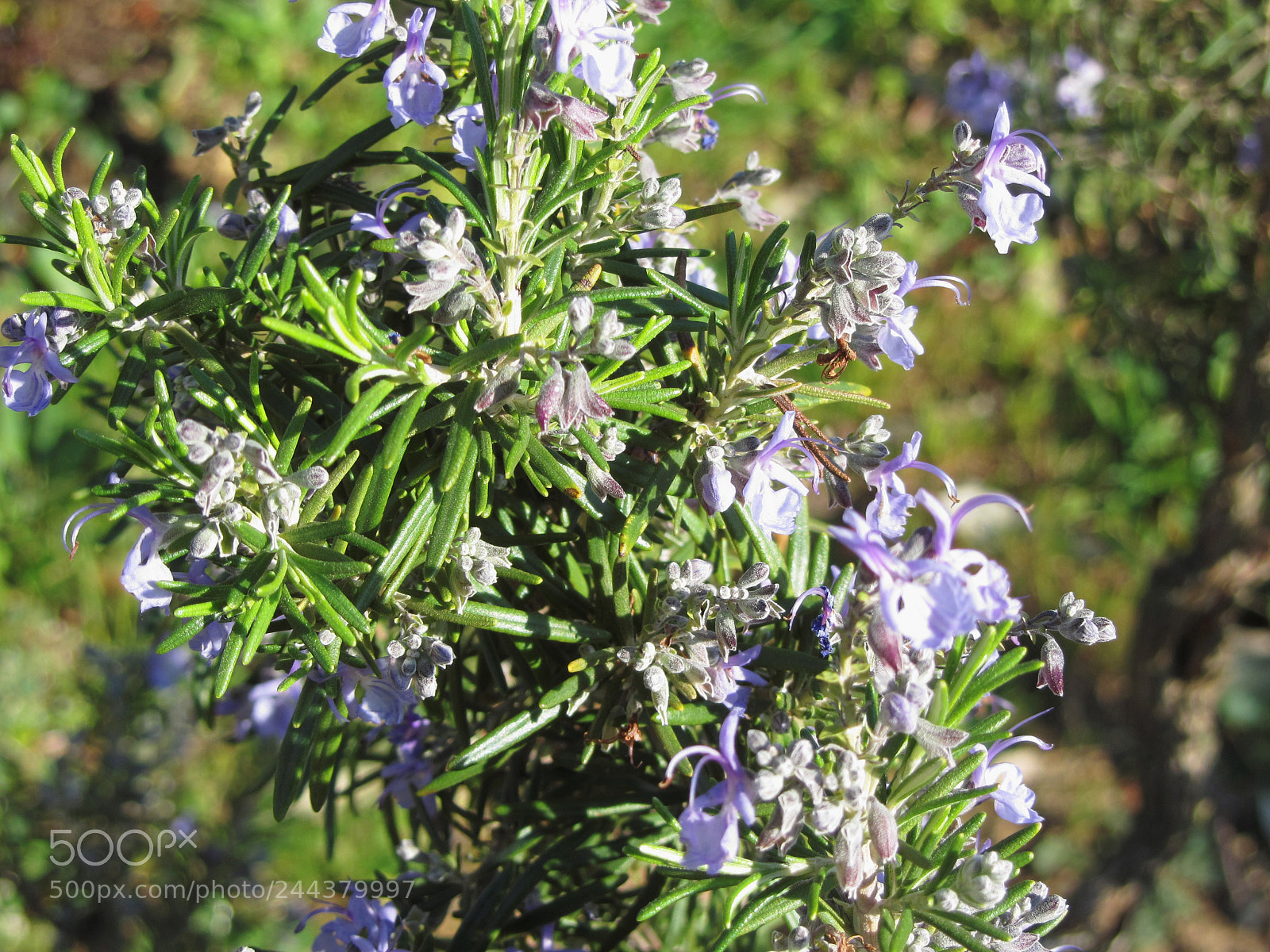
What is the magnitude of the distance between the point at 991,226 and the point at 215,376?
0.80 m

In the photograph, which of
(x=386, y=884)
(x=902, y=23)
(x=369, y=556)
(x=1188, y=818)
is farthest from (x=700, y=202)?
(x=902, y=23)

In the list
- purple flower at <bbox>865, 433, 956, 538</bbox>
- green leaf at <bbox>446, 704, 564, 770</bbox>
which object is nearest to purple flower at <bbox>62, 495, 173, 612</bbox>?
green leaf at <bbox>446, 704, 564, 770</bbox>

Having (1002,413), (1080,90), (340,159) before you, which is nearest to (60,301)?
(340,159)

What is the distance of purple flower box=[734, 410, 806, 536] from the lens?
90cm

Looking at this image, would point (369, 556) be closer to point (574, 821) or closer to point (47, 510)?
point (574, 821)

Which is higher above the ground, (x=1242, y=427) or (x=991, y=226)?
(x=1242, y=427)

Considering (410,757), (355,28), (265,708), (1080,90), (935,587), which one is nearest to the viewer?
(935,587)

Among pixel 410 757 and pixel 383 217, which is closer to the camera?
pixel 383 217

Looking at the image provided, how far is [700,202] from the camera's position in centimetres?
120

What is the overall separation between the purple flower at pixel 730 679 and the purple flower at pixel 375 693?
32cm

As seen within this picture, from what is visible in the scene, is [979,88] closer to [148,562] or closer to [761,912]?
[761,912]
